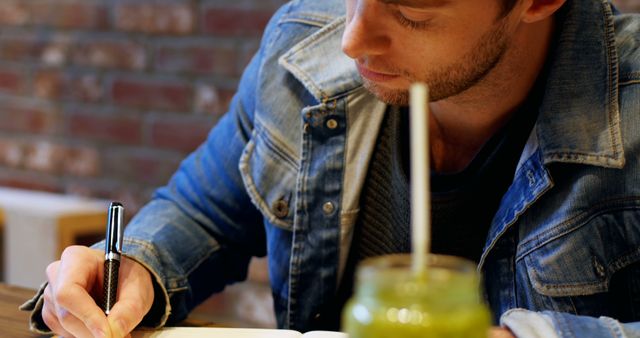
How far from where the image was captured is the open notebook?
0.96 m

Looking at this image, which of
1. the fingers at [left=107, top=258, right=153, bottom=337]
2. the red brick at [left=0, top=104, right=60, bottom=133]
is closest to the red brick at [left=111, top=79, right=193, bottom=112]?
the red brick at [left=0, top=104, right=60, bottom=133]

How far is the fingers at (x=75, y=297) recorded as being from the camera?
0.98 meters

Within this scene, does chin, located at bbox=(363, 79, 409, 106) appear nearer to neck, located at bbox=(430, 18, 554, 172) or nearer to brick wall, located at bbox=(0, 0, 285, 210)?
neck, located at bbox=(430, 18, 554, 172)

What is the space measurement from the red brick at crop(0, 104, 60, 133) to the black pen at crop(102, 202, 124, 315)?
1444 millimetres

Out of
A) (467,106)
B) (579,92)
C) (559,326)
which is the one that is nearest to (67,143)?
(467,106)

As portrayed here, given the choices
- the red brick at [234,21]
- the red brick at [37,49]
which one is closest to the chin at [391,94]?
the red brick at [234,21]

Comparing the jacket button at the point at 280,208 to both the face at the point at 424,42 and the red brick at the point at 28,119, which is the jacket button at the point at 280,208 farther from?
the red brick at the point at 28,119

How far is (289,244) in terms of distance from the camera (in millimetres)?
1300

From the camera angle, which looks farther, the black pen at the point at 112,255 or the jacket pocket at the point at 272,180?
the jacket pocket at the point at 272,180

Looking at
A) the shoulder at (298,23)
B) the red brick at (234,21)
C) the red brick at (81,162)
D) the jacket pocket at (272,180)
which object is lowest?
the jacket pocket at (272,180)

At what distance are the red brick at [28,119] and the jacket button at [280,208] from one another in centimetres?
132

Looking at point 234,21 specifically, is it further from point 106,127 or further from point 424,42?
point 424,42

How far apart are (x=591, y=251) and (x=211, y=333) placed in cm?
45

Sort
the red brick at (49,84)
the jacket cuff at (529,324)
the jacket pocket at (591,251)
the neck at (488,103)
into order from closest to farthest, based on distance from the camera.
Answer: the jacket cuff at (529,324), the jacket pocket at (591,251), the neck at (488,103), the red brick at (49,84)
